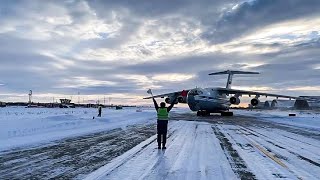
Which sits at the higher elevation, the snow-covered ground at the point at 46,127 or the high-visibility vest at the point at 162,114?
the high-visibility vest at the point at 162,114

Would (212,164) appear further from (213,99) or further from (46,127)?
(213,99)

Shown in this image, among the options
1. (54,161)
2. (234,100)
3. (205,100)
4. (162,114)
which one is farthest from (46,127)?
(234,100)

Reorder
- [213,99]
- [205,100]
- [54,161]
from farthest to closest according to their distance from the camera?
[213,99]
[205,100]
[54,161]

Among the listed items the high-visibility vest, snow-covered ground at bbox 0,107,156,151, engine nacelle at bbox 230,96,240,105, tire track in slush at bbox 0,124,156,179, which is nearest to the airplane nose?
engine nacelle at bbox 230,96,240,105

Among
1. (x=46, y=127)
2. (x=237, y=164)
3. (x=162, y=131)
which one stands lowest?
(x=237, y=164)

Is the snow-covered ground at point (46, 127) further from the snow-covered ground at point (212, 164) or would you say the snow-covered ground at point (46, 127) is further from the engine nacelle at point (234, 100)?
the engine nacelle at point (234, 100)

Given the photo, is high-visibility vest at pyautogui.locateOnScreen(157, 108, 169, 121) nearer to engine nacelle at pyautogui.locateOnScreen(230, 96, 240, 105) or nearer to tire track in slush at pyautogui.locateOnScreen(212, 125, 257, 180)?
tire track in slush at pyautogui.locateOnScreen(212, 125, 257, 180)

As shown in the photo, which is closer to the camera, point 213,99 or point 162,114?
point 162,114

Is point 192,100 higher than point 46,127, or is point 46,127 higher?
point 192,100

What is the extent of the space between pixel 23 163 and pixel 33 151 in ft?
8.34

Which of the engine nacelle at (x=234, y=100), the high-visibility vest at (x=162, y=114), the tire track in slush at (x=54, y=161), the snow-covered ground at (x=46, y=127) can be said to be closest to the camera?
the tire track in slush at (x=54, y=161)

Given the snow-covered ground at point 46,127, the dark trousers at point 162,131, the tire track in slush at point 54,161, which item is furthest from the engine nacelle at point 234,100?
the tire track in slush at point 54,161

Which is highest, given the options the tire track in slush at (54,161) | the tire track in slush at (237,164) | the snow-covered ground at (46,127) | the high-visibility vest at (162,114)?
the high-visibility vest at (162,114)

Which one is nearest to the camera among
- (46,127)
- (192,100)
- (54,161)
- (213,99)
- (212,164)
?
(212,164)
